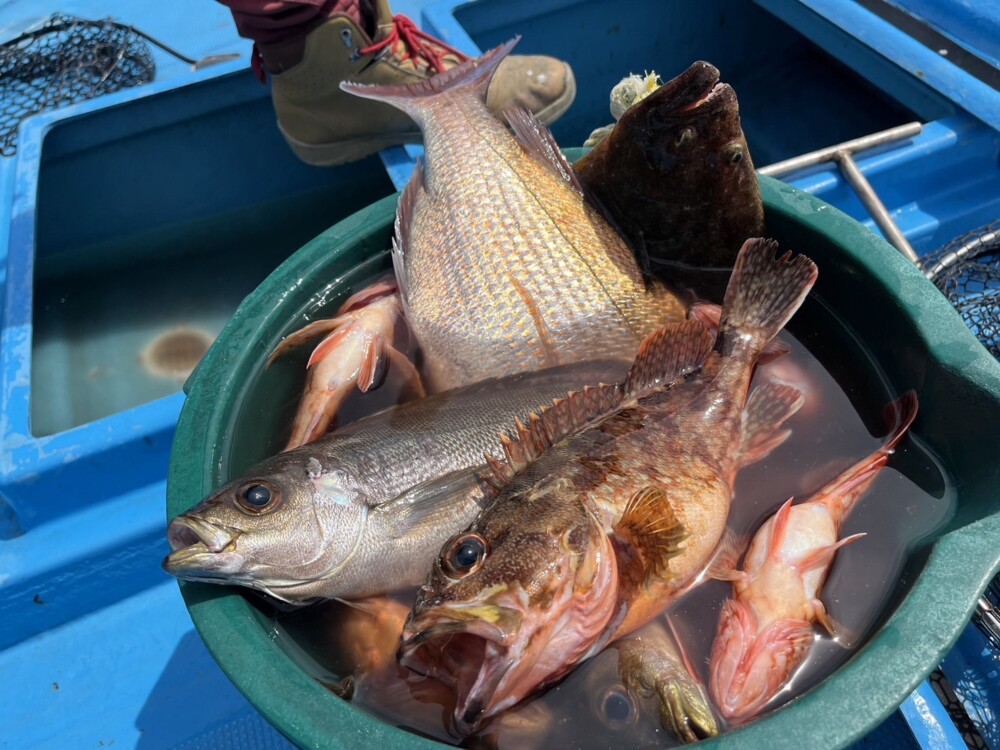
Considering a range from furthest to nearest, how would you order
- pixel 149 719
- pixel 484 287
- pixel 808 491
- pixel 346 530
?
pixel 149 719, pixel 484 287, pixel 808 491, pixel 346 530

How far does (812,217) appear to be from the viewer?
1.67 meters

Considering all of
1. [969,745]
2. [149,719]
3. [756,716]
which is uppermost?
[756,716]

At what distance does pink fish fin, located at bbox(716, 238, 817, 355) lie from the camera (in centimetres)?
151

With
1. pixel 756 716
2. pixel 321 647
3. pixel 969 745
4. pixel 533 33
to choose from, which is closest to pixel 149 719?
pixel 321 647

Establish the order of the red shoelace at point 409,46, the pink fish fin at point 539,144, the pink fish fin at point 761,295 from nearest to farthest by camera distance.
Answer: the pink fish fin at point 761,295 < the pink fish fin at point 539,144 < the red shoelace at point 409,46

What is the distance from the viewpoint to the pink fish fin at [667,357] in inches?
57.3

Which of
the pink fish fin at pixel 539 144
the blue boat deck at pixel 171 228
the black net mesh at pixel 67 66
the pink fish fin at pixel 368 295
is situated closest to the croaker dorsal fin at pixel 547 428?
the pink fish fin at pixel 368 295

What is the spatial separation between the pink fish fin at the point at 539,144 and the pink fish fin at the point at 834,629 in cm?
114

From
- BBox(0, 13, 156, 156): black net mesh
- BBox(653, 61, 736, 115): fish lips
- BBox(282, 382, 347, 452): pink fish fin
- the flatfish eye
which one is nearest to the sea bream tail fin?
BBox(653, 61, 736, 115): fish lips

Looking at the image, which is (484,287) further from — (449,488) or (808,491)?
(808,491)

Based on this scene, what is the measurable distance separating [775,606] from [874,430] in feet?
1.71

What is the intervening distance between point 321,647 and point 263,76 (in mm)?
2169

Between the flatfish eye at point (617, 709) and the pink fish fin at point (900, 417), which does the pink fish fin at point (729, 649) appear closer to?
the flatfish eye at point (617, 709)

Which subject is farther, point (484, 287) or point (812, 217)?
point (484, 287)
